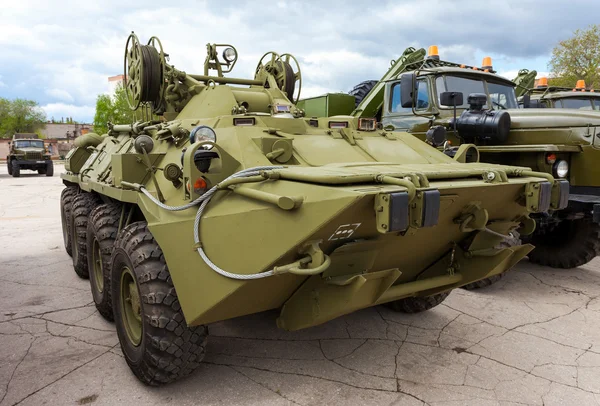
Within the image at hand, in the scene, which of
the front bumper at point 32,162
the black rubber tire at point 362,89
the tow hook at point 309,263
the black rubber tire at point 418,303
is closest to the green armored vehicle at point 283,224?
the tow hook at point 309,263

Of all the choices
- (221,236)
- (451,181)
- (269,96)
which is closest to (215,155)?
(221,236)

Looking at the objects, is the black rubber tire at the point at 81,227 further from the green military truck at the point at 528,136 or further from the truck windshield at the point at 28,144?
the truck windshield at the point at 28,144

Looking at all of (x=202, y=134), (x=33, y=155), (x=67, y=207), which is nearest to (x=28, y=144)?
(x=33, y=155)

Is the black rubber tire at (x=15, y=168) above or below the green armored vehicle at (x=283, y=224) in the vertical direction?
below

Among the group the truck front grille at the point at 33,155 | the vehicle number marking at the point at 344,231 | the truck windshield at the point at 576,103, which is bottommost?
the truck front grille at the point at 33,155

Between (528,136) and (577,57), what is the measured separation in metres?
20.9

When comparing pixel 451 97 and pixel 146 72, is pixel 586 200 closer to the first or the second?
pixel 451 97

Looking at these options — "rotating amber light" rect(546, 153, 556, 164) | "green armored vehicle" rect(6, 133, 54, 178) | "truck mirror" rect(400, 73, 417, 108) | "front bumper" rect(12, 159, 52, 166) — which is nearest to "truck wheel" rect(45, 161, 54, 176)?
"green armored vehicle" rect(6, 133, 54, 178)

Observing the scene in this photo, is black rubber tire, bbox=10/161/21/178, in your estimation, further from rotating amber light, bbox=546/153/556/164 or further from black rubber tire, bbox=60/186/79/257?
Answer: rotating amber light, bbox=546/153/556/164

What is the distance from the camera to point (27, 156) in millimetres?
22016

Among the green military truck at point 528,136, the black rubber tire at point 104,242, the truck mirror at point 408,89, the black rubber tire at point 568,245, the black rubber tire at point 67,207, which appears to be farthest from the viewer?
the black rubber tire at point 67,207

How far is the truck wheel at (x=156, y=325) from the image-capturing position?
2998 mm

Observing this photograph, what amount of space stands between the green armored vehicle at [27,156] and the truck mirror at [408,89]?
20539mm

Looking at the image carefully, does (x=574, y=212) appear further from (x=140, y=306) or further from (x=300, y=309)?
(x=140, y=306)
